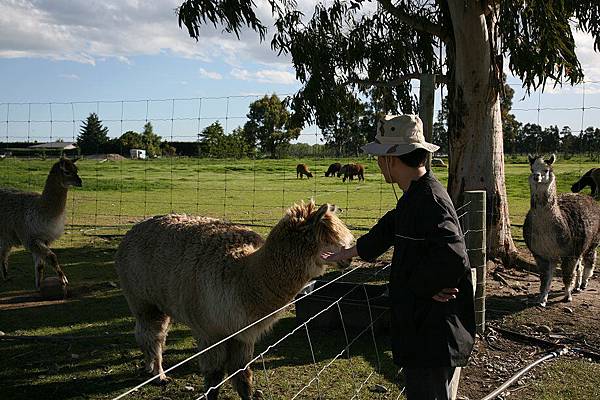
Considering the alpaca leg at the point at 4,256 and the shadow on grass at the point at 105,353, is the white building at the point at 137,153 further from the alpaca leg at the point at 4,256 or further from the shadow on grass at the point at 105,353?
the shadow on grass at the point at 105,353

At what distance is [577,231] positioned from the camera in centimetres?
846

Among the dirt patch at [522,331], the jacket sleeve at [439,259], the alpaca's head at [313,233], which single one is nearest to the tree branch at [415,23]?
the dirt patch at [522,331]

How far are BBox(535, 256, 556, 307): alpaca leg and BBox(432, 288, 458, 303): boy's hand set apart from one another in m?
6.00

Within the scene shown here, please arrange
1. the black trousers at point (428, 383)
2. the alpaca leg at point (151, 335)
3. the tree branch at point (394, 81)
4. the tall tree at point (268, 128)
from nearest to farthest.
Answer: the black trousers at point (428, 383) < the alpaca leg at point (151, 335) < the tree branch at point (394, 81) < the tall tree at point (268, 128)

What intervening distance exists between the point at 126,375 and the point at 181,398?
2.73 feet

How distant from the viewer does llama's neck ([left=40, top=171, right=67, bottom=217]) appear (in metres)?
9.88

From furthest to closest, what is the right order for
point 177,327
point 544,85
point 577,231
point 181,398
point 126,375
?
point 544,85 → point 577,231 → point 177,327 → point 126,375 → point 181,398

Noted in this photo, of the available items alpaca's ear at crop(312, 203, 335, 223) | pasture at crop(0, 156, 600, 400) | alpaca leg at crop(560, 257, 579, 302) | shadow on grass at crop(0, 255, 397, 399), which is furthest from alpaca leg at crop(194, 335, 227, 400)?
alpaca leg at crop(560, 257, 579, 302)

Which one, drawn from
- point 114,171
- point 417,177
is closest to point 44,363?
point 417,177

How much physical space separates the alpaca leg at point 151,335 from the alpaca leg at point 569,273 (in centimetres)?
571

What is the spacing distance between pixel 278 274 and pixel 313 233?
42 cm

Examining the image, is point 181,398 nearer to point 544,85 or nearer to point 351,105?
point 544,85

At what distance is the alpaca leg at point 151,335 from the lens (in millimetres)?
5707

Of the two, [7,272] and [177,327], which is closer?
[177,327]
